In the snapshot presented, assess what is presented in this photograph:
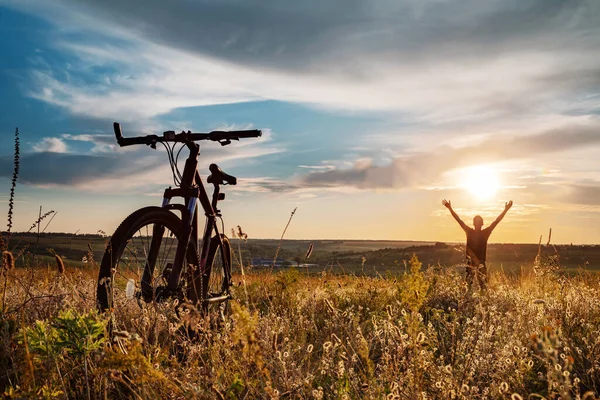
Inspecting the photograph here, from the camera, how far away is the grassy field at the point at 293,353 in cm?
259

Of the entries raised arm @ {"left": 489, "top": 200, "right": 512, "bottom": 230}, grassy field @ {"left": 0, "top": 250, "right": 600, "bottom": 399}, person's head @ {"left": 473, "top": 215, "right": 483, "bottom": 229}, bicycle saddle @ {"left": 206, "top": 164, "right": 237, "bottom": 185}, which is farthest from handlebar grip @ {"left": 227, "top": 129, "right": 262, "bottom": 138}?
person's head @ {"left": 473, "top": 215, "right": 483, "bottom": 229}

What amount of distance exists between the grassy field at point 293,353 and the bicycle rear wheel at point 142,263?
138 mm

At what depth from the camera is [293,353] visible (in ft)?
12.8

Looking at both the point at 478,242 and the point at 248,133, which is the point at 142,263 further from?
the point at 478,242

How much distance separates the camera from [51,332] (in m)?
3.28

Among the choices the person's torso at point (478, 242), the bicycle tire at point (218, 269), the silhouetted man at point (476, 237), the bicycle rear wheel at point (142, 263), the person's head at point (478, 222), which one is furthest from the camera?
the person's head at point (478, 222)

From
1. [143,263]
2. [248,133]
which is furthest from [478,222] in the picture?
[143,263]

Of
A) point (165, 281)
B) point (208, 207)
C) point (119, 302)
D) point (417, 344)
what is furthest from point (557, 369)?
point (208, 207)

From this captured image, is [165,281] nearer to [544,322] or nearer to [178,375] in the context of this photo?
[178,375]

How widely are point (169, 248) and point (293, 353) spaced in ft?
6.75

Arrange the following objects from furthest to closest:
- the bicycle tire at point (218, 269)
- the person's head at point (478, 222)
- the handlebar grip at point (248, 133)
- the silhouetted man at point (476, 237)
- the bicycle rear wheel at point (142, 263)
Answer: the person's head at point (478, 222), the silhouetted man at point (476, 237), the bicycle tire at point (218, 269), the handlebar grip at point (248, 133), the bicycle rear wheel at point (142, 263)

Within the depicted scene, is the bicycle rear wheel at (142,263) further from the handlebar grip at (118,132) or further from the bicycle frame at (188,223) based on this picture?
the handlebar grip at (118,132)

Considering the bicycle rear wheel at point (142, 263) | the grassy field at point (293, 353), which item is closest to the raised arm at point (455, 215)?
the grassy field at point (293, 353)

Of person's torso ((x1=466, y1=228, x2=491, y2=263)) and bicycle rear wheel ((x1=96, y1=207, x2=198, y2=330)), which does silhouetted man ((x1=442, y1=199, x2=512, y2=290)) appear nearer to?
person's torso ((x1=466, y1=228, x2=491, y2=263))
